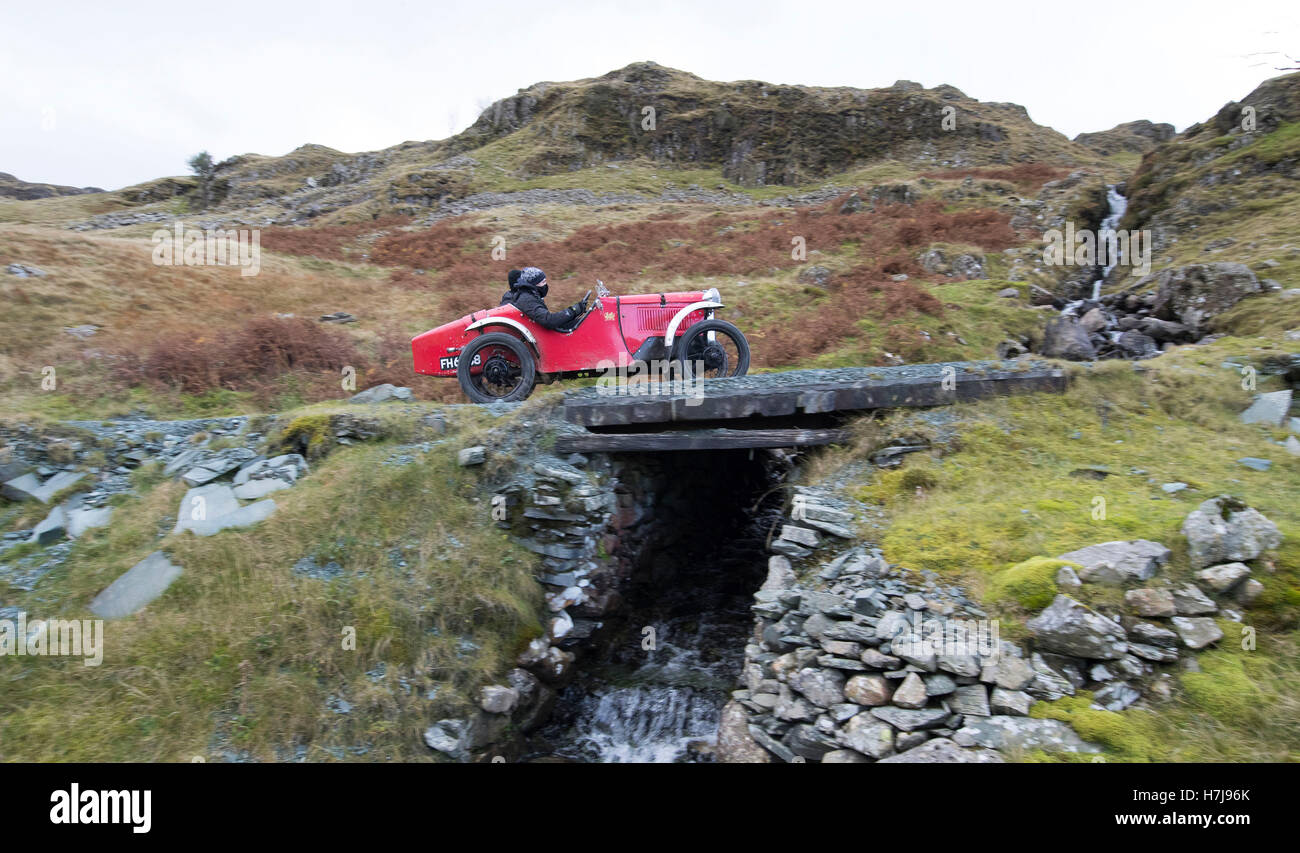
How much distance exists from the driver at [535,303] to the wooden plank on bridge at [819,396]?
5.17 ft

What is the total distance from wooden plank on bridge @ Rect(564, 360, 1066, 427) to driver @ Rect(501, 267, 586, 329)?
Answer: 5.17ft

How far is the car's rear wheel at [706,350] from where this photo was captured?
991cm

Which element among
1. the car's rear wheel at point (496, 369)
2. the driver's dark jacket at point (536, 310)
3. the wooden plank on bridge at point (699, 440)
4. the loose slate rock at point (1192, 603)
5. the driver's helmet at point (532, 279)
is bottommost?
the loose slate rock at point (1192, 603)

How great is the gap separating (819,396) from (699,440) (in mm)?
1539

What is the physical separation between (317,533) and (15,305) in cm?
1008

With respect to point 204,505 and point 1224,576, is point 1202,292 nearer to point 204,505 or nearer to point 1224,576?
point 1224,576

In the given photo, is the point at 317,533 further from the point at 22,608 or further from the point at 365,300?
the point at 365,300

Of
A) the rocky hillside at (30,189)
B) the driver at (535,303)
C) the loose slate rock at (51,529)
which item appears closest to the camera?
the loose slate rock at (51,529)

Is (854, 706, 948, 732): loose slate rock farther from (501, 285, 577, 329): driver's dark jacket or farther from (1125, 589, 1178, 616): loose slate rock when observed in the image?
(501, 285, 577, 329): driver's dark jacket

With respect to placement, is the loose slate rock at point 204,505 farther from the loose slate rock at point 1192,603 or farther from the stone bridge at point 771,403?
the loose slate rock at point 1192,603

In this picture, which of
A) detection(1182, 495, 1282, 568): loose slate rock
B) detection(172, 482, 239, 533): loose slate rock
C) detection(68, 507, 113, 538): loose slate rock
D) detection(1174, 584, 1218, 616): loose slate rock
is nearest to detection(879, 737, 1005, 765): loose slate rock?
detection(1174, 584, 1218, 616): loose slate rock

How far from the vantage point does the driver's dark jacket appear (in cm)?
988

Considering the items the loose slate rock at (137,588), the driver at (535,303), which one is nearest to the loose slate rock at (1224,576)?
the driver at (535,303)

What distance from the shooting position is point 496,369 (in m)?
10.2
